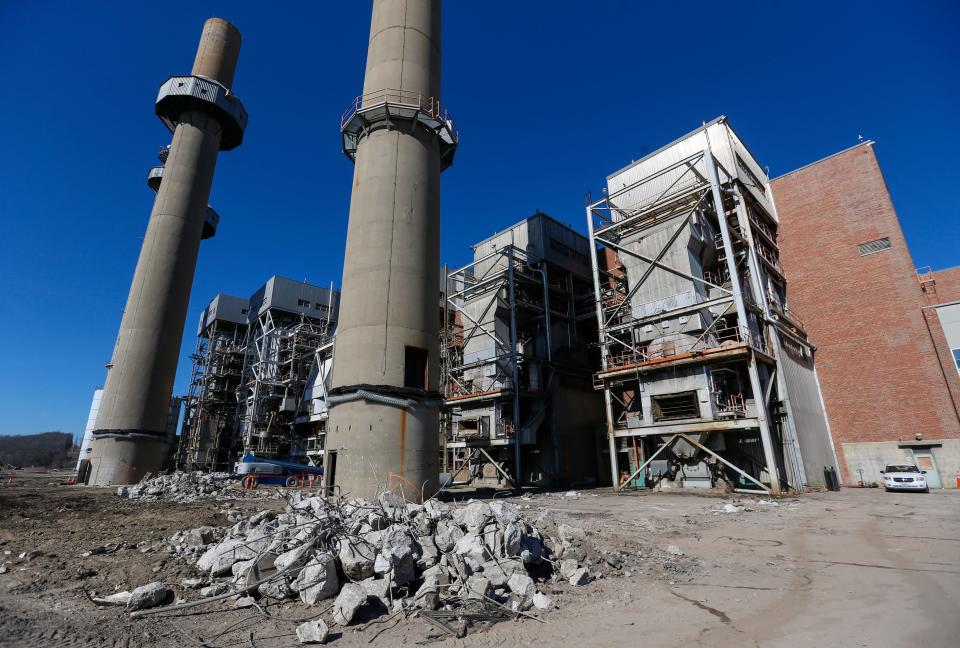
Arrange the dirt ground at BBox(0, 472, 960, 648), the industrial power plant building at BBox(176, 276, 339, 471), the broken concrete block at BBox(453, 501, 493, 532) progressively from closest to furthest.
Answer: the dirt ground at BBox(0, 472, 960, 648), the broken concrete block at BBox(453, 501, 493, 532), the industrial power plant building at BBox(176, 276, 339, 471)

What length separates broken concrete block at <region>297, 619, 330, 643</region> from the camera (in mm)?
4883

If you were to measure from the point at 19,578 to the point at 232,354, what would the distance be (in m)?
50.6

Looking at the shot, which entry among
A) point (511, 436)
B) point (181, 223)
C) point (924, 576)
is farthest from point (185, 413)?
point (924, 576)

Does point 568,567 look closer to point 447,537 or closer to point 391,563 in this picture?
point 447,537

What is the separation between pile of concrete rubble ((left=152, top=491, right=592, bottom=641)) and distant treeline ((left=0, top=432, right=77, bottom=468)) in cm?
9655

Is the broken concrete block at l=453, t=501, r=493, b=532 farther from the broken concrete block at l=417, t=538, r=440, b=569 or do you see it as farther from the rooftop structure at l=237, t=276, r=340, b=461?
the rooftop structure at l=237, t=276, r=340, b=461

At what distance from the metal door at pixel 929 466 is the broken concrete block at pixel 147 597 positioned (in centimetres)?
3355

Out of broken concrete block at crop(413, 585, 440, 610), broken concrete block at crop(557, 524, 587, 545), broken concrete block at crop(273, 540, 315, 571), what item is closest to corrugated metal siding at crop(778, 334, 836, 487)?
broken concrete block at crop(557, 524, 587, 545)

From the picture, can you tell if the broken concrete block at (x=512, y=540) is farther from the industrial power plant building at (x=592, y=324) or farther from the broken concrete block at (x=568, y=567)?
the industrial power plant building at (x=592, y=324)

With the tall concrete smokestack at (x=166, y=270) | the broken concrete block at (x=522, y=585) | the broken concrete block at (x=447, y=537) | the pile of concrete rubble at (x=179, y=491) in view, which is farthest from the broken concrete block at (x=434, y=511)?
the tall concrete smokestack at (x=166, y=270)

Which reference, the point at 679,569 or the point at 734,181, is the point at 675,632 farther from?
the point at 734,181

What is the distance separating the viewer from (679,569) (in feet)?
24.2

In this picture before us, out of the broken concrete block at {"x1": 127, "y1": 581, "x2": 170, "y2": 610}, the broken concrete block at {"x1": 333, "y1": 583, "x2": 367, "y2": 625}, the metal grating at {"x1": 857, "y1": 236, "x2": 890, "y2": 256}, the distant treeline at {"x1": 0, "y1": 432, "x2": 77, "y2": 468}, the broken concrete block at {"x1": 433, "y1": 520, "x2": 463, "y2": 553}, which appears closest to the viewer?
the broken concrete block at {"x1": 333, "y1": 583, "x2": 367, "y2": 625}

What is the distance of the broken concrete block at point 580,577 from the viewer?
6.58 meters
